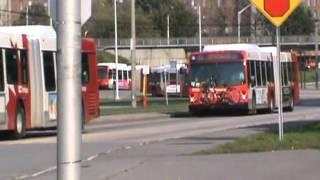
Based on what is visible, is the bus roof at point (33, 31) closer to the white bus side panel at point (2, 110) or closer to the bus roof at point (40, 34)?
the bus roof at point (40, 34)

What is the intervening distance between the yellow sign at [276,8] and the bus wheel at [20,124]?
9134 mm

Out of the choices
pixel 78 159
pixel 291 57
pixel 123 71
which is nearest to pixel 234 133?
pixel 78 159

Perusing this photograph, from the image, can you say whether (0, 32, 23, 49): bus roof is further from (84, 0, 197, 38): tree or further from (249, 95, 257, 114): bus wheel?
(84, 0, 197, 38): tree

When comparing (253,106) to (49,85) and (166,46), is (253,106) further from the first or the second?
(166,46)

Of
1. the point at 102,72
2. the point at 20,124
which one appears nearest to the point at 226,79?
the point at 20,124

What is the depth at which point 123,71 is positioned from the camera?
3873 inches

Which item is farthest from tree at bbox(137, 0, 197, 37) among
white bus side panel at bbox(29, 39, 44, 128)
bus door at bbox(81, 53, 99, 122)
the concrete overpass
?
white bus side panel at bbox(29, 39, 44, 128)

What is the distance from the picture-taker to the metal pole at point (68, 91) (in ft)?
23.8

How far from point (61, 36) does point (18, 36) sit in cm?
1758

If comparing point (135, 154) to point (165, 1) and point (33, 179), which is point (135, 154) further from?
point (165, 1)

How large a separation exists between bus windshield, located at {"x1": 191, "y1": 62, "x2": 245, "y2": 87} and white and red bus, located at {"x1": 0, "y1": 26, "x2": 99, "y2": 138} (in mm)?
13045

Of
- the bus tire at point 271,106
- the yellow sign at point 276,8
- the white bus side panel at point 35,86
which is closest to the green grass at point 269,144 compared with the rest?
the yellow sign at point 276,8

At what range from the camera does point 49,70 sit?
25.4m

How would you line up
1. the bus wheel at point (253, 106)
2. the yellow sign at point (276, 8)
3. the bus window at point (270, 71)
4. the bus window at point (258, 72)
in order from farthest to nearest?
the bus window at point (270, 71) → the bus window at point (258, 72) → the bus wheel at point (253, 106) → the yellow sign at point (276, 8)
